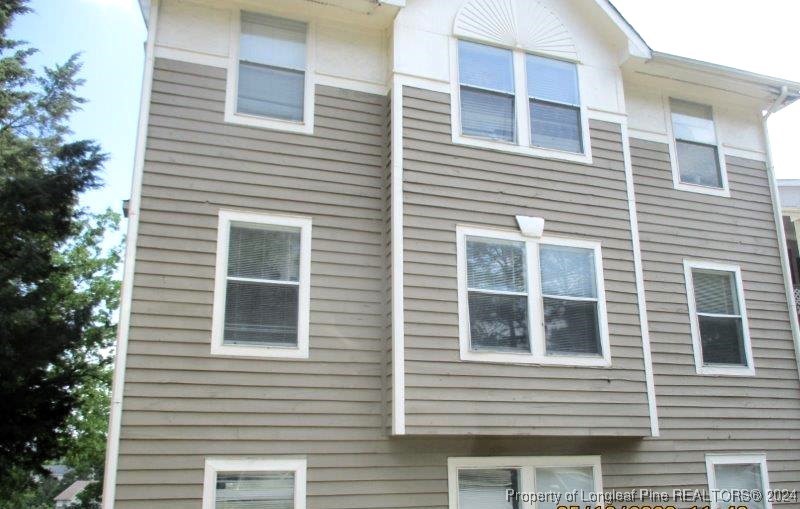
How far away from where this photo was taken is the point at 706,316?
341 inches

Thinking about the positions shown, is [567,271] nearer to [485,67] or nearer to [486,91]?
[486,91]

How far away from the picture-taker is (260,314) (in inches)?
264

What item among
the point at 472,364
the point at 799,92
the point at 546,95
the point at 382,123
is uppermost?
the point at 799,92

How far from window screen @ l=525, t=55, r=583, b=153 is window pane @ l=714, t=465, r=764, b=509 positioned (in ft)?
13.9

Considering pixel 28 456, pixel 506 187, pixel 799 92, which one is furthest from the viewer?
pixel 28 456

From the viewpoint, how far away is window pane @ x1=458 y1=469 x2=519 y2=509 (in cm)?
686

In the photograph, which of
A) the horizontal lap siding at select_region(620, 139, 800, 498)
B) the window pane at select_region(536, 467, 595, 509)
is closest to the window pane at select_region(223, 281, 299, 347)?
the window pane at select_region(536, 467, 595, 509)

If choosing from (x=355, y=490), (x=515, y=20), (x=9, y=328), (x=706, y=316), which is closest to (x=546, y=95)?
(x=515, y=20)

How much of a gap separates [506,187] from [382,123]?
1.60m

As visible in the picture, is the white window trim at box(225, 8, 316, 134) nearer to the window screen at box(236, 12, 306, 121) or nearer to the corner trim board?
the window screen at box(236, 12, 306, 121)

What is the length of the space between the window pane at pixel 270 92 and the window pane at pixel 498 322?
2868 millimetres

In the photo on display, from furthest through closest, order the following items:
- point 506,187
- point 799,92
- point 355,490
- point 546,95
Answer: point 799,92
point 546,95
point 506,187
point 355,490

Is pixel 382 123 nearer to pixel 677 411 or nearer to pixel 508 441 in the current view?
pixel 508 441

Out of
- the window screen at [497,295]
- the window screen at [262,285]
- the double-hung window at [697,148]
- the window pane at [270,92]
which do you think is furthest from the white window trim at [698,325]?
the window pane at [270,92]
